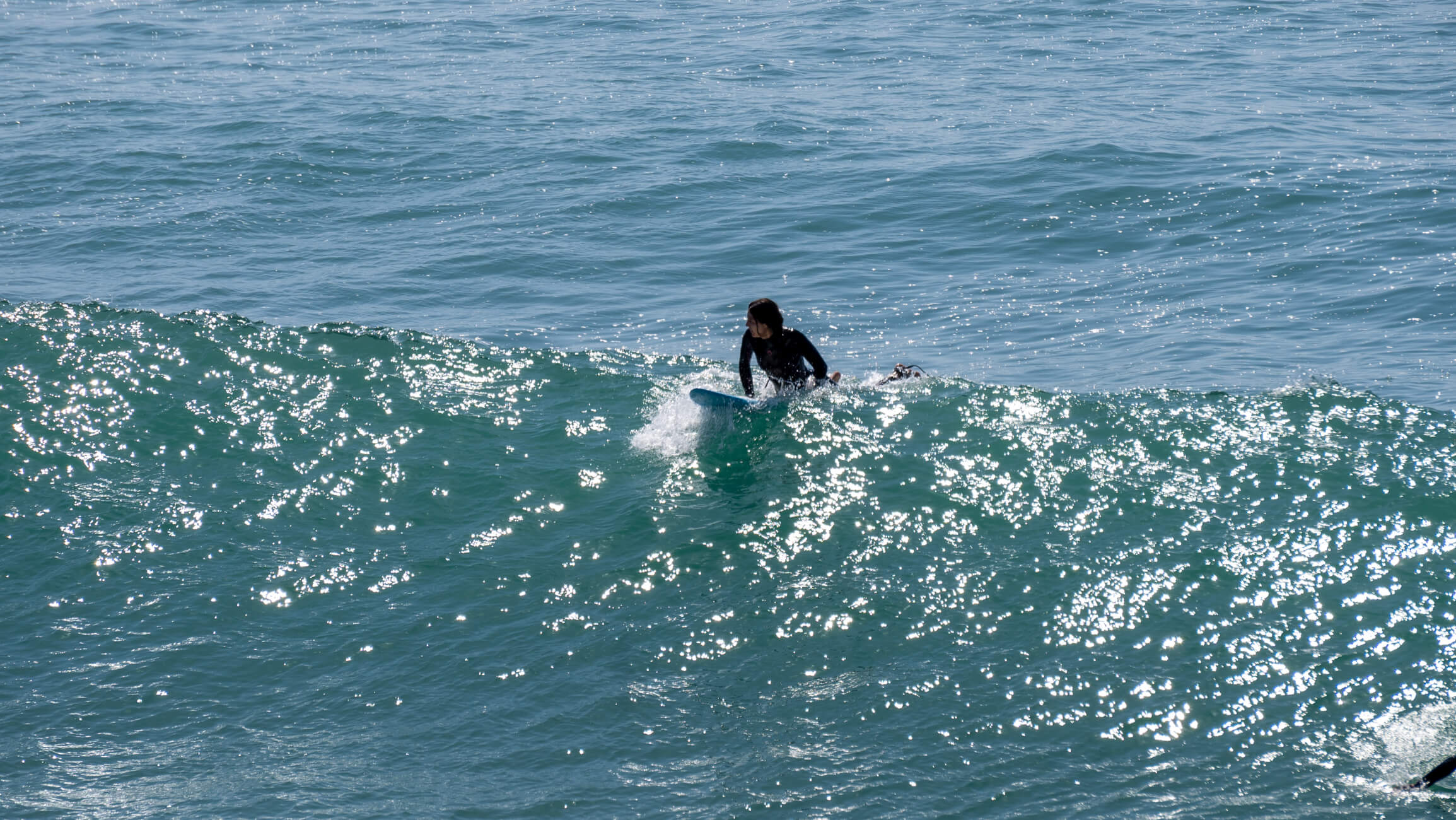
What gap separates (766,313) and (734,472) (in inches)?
67.9

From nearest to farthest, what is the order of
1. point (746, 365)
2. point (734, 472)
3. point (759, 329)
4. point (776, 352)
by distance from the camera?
point (734, 472), point (759, 329), point (746, 365), point (776, 352)

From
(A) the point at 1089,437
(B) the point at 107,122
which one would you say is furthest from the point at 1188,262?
(B) the point at 107,122

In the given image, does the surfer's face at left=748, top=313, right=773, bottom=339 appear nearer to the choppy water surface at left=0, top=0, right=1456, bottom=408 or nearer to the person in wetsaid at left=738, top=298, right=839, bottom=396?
the person in wetsaid at left=738, top=298, right=839, bottom=396

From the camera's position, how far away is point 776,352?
530 inches

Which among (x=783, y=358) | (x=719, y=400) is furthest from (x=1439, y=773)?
(x=783, y=358)

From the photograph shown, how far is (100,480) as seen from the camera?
12.1 metres

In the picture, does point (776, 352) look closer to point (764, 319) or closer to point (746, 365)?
point (746, 365)

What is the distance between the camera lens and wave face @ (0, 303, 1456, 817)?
8109mm

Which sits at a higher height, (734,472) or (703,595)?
(734,472)

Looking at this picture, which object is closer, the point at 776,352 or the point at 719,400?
the point at 719,400

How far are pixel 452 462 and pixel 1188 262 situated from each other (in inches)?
452

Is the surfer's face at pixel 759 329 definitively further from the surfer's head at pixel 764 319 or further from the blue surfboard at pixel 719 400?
the blue surfboard at pixel 719 400

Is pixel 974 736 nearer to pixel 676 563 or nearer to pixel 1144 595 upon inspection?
pixel 1144 595

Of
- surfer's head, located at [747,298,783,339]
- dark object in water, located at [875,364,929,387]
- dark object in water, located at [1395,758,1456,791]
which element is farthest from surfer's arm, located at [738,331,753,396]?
dark object in water, located at [1395,758,1456,791]
